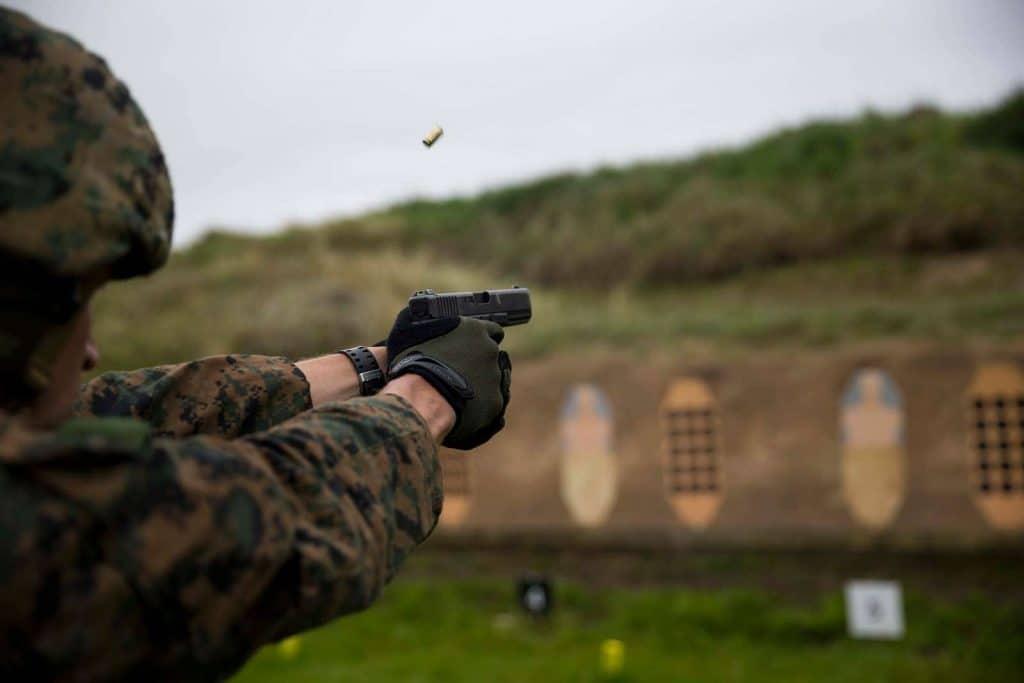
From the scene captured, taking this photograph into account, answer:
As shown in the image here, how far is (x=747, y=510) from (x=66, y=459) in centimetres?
527

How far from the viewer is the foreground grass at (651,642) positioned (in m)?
4.71

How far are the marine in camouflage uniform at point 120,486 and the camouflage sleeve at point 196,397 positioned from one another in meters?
0.35

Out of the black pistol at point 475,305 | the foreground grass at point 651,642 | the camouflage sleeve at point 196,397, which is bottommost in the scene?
the foreground grass at point 651,642

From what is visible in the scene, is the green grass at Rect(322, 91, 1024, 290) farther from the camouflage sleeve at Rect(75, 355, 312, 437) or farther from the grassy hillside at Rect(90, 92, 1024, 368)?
the camouflage sleeve at Rect(75, 355, 312, 437)

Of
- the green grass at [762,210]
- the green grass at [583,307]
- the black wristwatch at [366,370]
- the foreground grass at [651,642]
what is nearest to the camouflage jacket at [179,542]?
the black wristwatch at [366,370]

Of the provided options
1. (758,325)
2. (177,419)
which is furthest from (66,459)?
(758,325)

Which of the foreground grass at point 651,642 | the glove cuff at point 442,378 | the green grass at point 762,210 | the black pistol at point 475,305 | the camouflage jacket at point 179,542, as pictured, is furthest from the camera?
the green grass at point 762,210

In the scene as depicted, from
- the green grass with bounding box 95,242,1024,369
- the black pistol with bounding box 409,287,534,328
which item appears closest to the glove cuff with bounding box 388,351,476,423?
the black pistol with bounding box 409,287,534,328

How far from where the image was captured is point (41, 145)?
0.86 metres

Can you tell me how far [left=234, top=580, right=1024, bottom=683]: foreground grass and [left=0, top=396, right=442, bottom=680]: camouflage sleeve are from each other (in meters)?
4.03

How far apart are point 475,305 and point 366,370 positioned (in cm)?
19

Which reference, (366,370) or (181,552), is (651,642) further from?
(181,552)

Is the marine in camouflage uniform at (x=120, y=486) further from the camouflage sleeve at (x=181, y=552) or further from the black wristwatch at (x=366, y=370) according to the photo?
the black wristwatch at (x=366, y=370)

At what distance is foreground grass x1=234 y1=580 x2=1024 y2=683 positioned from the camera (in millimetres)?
4715
